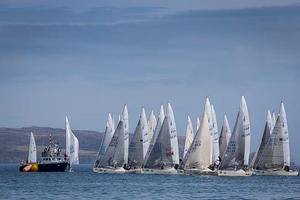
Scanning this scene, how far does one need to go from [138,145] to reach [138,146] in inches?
8.0

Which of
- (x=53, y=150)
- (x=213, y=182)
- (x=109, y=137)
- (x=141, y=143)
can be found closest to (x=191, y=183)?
(x=213, y=182)

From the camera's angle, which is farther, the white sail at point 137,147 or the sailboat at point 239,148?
the white sail at point 137,147

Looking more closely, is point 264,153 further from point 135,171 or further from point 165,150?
point 135,171

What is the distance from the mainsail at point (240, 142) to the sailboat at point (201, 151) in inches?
115

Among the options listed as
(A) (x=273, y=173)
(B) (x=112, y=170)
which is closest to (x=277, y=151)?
(A) (x=273, y=173)

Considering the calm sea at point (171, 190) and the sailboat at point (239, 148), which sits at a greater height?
the sailboat at point (239, 148)

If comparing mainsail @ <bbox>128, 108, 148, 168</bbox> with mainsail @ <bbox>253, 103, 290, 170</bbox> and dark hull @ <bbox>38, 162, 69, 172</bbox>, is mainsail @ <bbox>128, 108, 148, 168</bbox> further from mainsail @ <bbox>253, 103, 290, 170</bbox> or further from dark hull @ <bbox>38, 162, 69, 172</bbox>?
dark hull @ <bbox>38, 162, 69, 172</bbox>

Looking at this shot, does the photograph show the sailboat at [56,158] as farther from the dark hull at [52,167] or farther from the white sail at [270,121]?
the white sail at [270,121]

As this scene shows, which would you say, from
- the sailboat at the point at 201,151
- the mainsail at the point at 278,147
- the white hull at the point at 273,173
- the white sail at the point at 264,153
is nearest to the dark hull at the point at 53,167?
the sailboat at the point at 201,151

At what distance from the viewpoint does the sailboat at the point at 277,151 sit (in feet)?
454

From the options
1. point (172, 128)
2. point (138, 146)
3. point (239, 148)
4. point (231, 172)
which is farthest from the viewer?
point (138, 146)

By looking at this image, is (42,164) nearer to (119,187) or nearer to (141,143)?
(141,143)

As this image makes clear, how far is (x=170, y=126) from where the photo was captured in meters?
140

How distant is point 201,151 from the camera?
134375 millimetres
